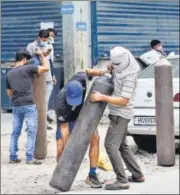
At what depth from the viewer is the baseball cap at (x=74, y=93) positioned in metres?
6.54

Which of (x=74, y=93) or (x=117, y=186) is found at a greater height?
(x=74, y=93)

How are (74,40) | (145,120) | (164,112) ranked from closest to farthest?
(164,112), (145,120), (74,40)

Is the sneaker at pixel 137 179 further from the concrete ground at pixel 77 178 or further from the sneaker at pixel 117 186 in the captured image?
the sneaker at pixel 117 186

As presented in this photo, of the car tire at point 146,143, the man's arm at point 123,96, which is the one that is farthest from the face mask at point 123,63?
the car tire at point 146,143

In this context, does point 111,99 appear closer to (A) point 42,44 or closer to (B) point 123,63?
(B) point 123,63

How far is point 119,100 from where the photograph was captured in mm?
6469

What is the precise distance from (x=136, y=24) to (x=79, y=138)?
9212 mm

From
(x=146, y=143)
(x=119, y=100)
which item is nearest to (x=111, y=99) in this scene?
(x=119, y=100)

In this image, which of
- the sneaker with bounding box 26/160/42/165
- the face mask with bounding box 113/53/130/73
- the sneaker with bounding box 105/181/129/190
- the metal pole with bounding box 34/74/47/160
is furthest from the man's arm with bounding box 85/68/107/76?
the sneaker with bounding box 26/160/42/165

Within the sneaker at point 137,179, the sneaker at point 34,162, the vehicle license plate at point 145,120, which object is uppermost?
the vehicle license plate at point 145,120

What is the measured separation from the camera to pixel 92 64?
1440 cm

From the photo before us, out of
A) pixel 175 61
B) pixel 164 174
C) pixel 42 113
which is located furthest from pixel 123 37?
pixel 164 174

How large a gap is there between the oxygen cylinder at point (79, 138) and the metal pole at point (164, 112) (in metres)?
1.21

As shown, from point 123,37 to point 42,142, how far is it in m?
7.03
